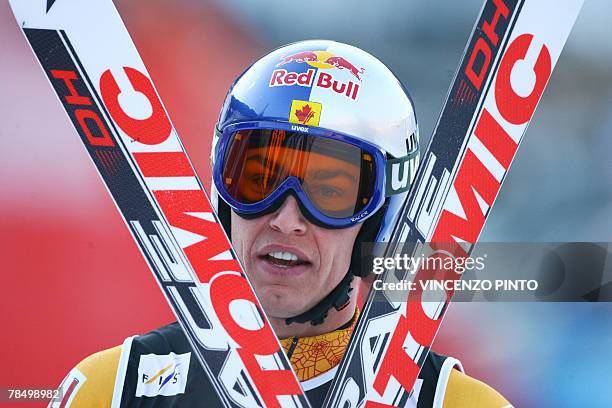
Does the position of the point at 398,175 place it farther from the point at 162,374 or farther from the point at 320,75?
the point at 162,374

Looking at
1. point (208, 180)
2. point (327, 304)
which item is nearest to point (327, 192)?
point (327, 304)

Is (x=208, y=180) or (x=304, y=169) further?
(x=208, y=180)

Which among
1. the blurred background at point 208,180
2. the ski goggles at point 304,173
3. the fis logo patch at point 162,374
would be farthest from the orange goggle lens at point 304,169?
the blurred background at point 208,180

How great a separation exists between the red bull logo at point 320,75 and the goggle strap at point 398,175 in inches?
7.8

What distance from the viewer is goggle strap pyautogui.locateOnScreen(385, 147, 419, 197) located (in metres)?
2.34

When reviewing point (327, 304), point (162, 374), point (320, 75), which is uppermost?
point (320, 75)

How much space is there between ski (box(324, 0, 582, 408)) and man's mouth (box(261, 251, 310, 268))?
21cm

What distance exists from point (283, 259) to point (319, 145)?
288 mm

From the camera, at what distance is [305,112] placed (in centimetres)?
226

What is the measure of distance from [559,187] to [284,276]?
7.63ft

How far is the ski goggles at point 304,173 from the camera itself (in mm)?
2254

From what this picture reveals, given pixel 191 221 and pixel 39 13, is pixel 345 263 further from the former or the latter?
pixel 39 13

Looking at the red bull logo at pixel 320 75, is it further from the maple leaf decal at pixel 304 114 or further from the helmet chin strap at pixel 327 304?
the helmet chin strap at pixel 327 304

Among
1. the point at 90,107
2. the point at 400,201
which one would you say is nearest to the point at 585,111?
the point at 400,201
